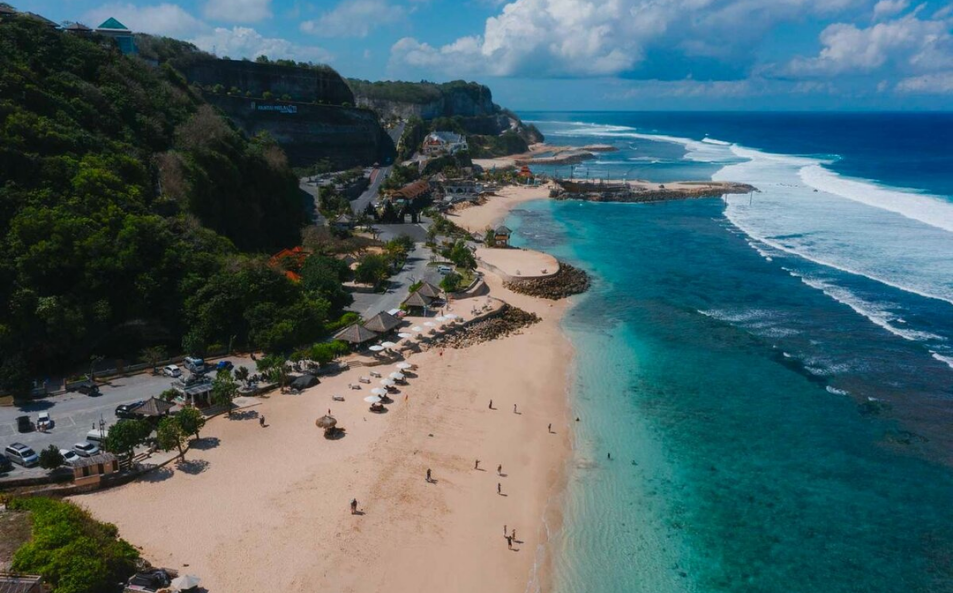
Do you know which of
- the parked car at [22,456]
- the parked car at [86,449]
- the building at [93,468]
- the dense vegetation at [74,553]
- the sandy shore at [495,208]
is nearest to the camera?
the dense vegetation at [74,553]

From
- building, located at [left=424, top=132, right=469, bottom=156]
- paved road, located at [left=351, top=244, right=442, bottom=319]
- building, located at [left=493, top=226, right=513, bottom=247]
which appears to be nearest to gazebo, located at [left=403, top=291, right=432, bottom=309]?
paved road, located at [left=351, top=244, right=442, bottom=319]

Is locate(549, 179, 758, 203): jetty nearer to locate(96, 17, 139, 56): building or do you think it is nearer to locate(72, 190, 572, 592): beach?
locate(96, 17, 139, 56): building

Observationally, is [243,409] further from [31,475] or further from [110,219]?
[110,219]

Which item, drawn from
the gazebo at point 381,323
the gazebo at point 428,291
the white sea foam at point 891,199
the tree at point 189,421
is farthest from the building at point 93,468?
the white sea foam at point 891,199

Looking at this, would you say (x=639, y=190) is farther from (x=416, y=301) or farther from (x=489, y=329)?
(x=416, y=301)

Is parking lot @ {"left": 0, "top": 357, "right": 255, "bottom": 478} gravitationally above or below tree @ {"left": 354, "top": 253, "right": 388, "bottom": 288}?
below

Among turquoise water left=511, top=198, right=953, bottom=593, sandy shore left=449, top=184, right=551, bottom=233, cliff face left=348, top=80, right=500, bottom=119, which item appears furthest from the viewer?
cliff face left=348, top=80, right=500, bottom=119

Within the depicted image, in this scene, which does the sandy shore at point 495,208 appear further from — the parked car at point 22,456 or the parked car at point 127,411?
the parked car at point 22,456
